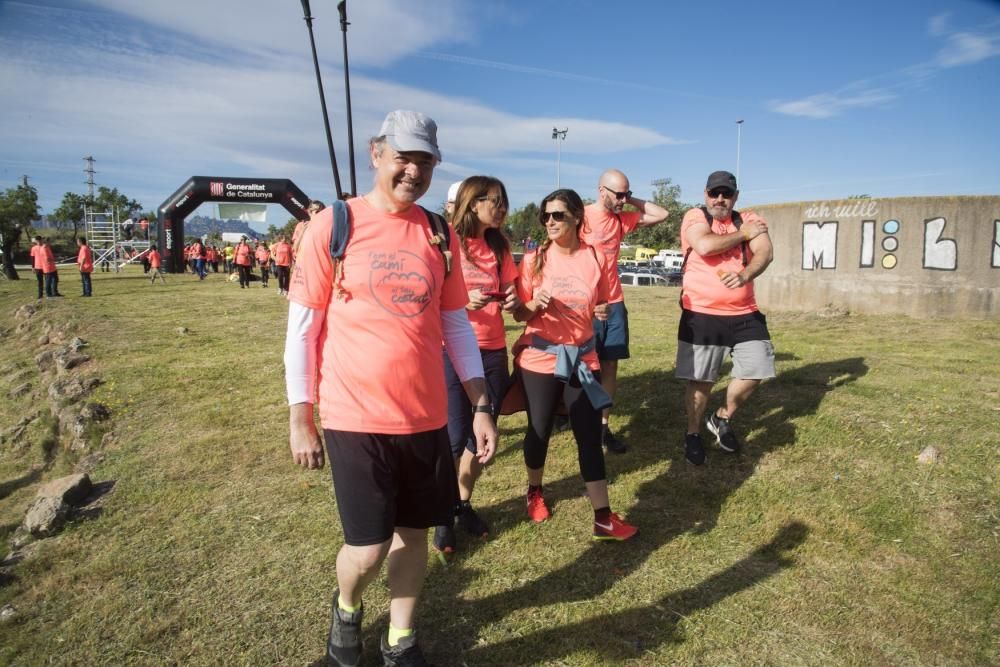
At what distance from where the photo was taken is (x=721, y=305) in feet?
15.3

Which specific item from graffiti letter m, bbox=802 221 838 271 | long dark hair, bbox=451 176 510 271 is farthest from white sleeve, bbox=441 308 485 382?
graffiti letter m, bbox=802 221 838 271

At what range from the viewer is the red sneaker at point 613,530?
361 centimetres

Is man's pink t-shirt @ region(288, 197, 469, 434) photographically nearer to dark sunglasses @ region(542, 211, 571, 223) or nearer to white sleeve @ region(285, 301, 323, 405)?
white sleeve @ region(285, 301, 323, 405)

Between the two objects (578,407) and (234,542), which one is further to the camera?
(234,542)

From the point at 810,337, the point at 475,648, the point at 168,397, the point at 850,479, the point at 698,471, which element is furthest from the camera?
the point at 810,337

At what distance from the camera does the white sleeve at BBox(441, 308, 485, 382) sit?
8.65 ft

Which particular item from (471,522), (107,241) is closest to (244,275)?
(107,241)

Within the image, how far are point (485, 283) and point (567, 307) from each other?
0.51m

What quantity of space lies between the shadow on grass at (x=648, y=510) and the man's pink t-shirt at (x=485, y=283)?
1183mm

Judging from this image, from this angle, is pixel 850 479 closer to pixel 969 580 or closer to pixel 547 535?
pixel 969 580

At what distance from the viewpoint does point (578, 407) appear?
3.54 m

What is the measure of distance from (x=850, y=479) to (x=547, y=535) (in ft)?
7.18

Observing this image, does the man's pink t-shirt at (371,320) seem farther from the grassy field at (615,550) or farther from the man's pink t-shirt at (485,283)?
the man's pink t-shirt at (485,283)

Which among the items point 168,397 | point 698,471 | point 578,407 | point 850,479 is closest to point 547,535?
point 578,407
